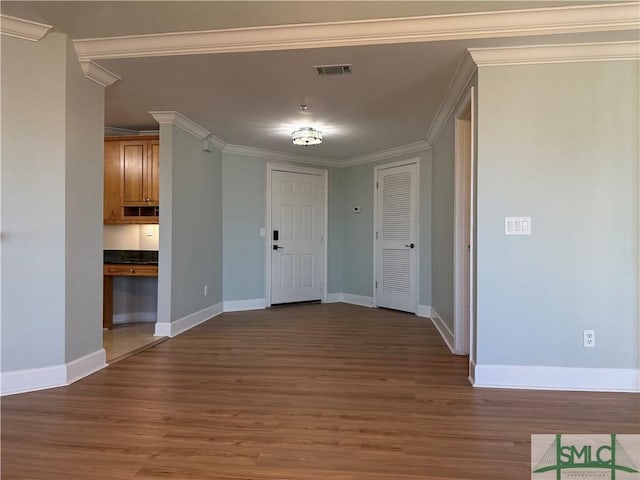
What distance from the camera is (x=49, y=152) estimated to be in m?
2.78

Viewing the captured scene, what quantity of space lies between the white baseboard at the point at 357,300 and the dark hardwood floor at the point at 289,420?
2.60 meters

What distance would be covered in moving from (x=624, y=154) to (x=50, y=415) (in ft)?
12.9

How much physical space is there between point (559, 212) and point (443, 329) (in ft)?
6.22

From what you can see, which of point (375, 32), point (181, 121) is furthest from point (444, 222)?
point (181, 121)

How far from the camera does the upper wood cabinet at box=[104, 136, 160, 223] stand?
4.48 m

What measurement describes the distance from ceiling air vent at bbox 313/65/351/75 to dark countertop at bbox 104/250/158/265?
9.34ft

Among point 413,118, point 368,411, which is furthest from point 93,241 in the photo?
point 413,118

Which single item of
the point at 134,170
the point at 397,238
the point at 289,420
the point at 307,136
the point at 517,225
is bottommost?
the point at 289,420

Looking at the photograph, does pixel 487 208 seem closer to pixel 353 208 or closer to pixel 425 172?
pixel 425 172

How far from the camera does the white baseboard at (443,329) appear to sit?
3.81m

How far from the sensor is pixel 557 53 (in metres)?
2.71

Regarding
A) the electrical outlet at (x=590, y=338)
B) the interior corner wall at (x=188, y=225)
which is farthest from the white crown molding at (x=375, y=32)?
the electrical outlet at (x=590, y=338)

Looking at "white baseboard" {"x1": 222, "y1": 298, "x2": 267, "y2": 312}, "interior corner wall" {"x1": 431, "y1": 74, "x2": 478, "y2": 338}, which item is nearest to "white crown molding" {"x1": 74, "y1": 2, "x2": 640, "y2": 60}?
"interior corner wall" {"x1": 431, "y1": 74, "x2": 478, "y2": 338}

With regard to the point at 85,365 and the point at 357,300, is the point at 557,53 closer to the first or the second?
the point at 85,365
